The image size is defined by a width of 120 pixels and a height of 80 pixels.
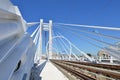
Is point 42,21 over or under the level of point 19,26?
over

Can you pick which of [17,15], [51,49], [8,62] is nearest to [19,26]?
[17,15]

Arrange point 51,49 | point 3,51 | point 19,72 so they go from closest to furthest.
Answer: point 3,51 → point 19,72 → point 51,49

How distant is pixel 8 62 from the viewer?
8.47ft

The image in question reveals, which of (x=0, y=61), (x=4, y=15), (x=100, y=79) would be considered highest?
(x=4, y=15)

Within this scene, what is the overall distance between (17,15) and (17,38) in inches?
13.6

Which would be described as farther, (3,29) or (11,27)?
(11,27)

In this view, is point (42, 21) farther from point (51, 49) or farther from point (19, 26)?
point (19, 26)

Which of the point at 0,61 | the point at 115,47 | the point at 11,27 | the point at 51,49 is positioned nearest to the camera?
the point at 0,61

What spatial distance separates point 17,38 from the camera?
3209 millimetres

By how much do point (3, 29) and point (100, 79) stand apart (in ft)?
5.55

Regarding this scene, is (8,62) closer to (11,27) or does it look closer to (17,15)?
(11,27)

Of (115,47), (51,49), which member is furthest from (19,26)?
(51,49)

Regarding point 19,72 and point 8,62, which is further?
point 19,72

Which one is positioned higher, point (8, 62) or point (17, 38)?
point (17, 38)
